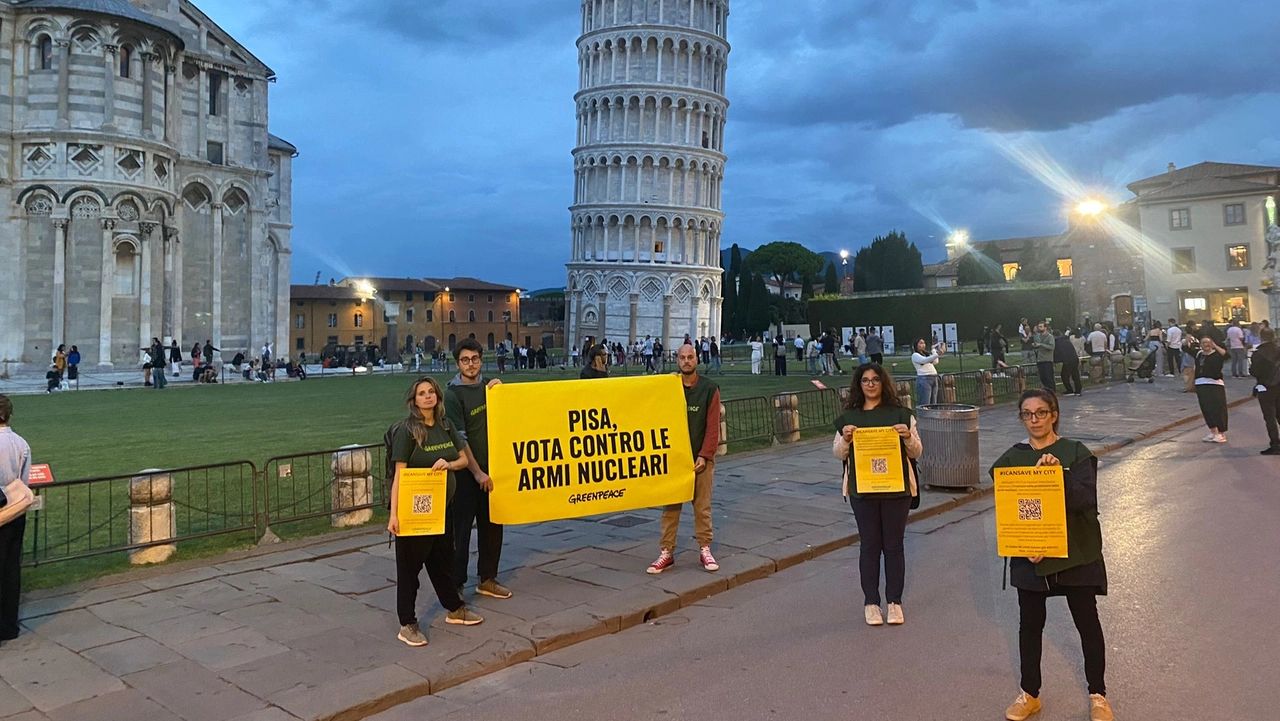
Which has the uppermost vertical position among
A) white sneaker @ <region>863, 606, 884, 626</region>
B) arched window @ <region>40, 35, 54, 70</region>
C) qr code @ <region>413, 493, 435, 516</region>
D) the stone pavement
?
arched window @ <region>40, 35, 54, 70</region>

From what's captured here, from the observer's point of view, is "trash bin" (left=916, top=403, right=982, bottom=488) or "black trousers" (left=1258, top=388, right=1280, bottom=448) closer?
"trash bin" (left=916, top=403, right=982, bottom=488)

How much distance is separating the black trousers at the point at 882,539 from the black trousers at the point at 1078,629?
1.55 metres

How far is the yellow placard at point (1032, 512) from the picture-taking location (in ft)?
13.8

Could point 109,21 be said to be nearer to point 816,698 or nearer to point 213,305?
point 213,305

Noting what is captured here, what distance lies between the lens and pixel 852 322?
6219 cm

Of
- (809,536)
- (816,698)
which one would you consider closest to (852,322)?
(809,536)

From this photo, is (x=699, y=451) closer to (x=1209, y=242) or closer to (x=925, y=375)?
(x=925, y=375)

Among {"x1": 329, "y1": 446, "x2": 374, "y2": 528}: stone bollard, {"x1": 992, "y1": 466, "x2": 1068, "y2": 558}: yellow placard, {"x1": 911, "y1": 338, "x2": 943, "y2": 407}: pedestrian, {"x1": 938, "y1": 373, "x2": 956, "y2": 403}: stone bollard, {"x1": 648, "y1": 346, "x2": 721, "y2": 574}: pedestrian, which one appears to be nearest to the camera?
{"x1": 992, "y1": 466, "x2": 1068, "y2": 558}: yellow placard

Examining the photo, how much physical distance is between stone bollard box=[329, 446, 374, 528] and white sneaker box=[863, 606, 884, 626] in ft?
19.9

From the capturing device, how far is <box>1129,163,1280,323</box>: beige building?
48344 millimetres

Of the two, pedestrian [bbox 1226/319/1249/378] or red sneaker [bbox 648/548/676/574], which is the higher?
pedestrian [bbox 1226/319/1249/378]

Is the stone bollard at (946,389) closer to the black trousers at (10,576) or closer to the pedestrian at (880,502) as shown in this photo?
the pedestrian at (880,502)

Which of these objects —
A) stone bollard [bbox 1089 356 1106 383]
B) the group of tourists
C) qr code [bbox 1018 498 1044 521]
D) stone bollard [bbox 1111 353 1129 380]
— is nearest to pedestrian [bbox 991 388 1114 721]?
qr code [bbox 1018 498 1044 521]

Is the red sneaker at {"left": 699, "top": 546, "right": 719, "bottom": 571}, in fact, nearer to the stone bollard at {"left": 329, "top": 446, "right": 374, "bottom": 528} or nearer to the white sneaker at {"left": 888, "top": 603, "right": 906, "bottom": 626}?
the white sneaker at {"left": 888, "top": 603, "right": 906, "bottom": 626}
